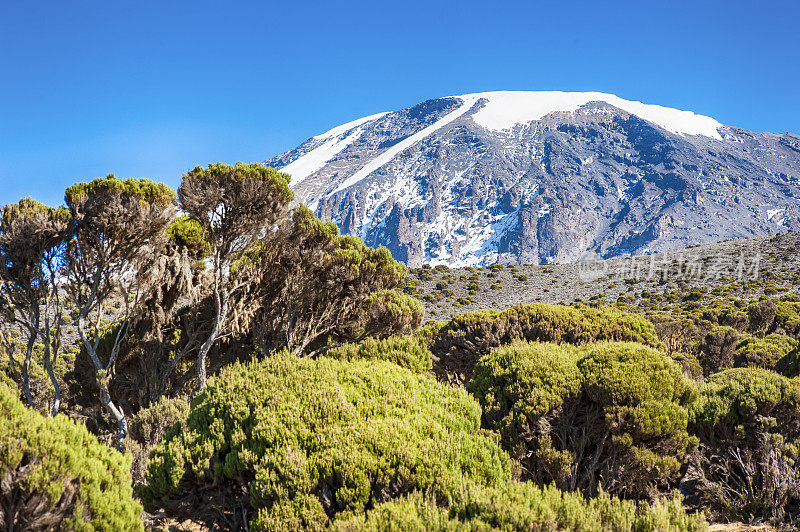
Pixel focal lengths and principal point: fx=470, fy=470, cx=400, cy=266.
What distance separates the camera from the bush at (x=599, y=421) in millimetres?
7172

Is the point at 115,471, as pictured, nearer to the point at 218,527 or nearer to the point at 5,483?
the point at 5,483

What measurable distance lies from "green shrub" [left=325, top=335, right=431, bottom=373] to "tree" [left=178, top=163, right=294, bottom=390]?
403cm

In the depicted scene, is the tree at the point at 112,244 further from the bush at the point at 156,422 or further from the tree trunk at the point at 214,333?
the tree trunk at the point at 214,333

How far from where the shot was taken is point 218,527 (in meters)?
7.16

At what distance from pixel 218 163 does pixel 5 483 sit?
8.59m

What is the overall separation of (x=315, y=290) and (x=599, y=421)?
10548 mm

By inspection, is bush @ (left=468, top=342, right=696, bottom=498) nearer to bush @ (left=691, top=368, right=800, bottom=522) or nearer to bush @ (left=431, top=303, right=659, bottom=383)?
bush @ (left=691, top=368, right=800, bottom=522)

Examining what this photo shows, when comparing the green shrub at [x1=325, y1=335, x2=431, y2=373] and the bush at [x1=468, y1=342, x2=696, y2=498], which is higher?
the green shrub at [x1=325, y1=335, x2=431, y2=373]

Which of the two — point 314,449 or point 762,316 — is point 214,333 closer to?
point 314,449

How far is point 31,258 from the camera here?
11.0m

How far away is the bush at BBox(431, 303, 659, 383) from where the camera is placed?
14.2 metres

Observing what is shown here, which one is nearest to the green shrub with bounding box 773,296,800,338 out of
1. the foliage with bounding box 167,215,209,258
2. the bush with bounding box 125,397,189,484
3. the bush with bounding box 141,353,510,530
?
the bush with bounding box 141,353,510,530

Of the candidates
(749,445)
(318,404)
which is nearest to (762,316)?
(749,445)

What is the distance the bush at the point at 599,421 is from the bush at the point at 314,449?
0.97 metres
